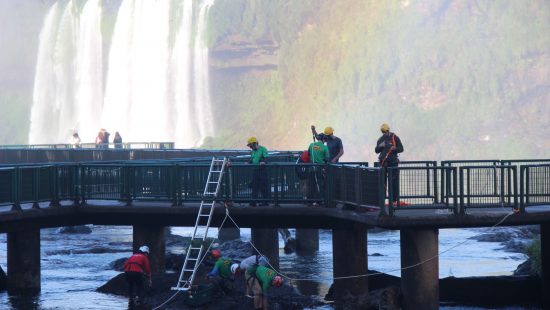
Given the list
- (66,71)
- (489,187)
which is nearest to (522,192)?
(489,187)

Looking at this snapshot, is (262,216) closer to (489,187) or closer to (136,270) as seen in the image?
(136,270)

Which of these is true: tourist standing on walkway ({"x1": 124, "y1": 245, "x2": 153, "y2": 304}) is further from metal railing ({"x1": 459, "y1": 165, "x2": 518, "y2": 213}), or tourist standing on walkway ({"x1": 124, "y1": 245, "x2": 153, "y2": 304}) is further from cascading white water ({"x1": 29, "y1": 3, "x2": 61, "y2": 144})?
cascading white water ({"x1": 29, "y1": 3, "x2": 61, "y2": 144})

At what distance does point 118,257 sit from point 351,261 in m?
15.3

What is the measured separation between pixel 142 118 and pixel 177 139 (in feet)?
16.9

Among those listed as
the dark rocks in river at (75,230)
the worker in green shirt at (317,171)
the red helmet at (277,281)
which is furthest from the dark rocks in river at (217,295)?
the dark rocks in river at (75,230)

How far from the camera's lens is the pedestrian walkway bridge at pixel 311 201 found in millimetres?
25062

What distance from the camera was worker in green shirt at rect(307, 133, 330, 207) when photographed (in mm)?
27625

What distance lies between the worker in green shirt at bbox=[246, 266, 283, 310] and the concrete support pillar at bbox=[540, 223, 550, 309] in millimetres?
7062

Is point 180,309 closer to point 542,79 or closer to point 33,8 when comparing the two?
point 542,79

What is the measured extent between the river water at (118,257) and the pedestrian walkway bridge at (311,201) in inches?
65.7

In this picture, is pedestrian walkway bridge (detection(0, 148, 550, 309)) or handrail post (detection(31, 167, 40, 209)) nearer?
pedestrian walkway bridge (detection(0, 148, 550, 309))

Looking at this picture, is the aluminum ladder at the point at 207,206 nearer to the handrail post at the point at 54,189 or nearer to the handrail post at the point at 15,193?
the handrail post at the point at 54,189

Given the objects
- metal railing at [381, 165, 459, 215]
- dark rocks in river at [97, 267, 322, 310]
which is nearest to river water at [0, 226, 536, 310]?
dark rocks in river at [97, 267, 322, 310]

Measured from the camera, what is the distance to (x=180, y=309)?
27.0m
